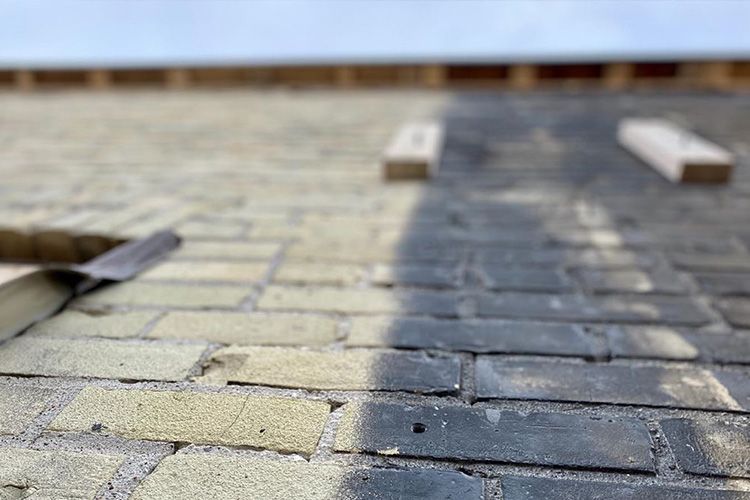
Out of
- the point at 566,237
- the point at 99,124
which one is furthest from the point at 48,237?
the point at 99,124

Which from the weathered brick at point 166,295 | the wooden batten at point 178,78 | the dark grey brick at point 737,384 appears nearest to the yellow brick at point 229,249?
the weathered brick at point 166,295

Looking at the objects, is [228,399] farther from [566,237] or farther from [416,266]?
[566,237]

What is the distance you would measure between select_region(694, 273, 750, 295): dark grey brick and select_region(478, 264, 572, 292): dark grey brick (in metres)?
0.37

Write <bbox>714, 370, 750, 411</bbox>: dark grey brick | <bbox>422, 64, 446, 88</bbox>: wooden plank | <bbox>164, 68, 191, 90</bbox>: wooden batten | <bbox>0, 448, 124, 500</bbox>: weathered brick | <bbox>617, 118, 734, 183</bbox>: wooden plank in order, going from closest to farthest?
<bbox>0, 448, 124, 500</bbox>: weathered brick, <bbox>714, 370, 750, 411</bbox>: dark grey brick, <bbox>617, 118, 734, 183</bbox>: wooden plank, <bbox>422, 64, 446, 88</bbox>: wooden plank, <bbox>164, 68, 191, 90</bbox>: wooden batten

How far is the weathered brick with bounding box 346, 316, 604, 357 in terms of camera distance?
1157 millimetres

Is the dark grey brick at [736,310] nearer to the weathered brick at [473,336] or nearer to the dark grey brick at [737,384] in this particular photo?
the dark grey brick at [737,384]

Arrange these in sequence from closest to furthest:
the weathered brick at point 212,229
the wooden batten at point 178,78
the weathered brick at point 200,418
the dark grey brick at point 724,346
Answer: the weathered brick at point 200,418 → the dark grey brick at point 724,346 → the weathered brick at point 212,229 → the wooden batten at point 178,78

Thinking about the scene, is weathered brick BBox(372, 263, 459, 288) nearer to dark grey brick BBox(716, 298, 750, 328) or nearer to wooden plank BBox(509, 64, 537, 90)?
dark grey brick BBox(716, 298, 750, 328)

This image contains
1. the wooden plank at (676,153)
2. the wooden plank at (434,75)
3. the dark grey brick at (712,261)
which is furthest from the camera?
the wooden plank at (434,75)

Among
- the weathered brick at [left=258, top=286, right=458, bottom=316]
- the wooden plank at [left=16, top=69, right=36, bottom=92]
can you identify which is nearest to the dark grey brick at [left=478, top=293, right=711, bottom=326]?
the weathered brick at [left=258, top=286, right=458, bottom=316]

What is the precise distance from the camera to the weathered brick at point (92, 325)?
1.18m

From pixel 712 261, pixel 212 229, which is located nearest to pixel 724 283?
pixel 712 261

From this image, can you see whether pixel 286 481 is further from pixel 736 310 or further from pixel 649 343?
pixel 736 310

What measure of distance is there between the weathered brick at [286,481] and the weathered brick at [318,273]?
0.70 m
